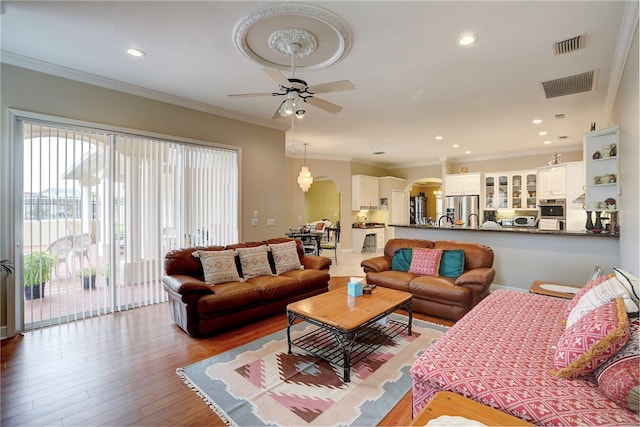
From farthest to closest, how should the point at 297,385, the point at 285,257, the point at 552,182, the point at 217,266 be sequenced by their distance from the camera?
the point at 552,182, the point at 285,257, the point at 217,266, the point at 297,385

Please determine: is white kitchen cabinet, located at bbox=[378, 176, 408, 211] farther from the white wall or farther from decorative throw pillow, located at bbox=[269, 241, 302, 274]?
the white wall

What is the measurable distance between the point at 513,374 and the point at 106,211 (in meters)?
4.39

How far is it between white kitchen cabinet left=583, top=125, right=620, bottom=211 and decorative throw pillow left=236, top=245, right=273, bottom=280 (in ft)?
13.6

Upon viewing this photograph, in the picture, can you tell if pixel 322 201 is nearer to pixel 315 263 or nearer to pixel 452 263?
pixel 315 263

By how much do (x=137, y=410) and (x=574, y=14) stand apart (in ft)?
14.5

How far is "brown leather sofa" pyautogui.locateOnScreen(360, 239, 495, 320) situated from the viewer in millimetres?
3457

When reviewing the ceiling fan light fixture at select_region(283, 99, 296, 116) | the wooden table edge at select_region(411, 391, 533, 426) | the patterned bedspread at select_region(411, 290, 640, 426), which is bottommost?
the wooden table edge at select_region(411, 391, 533, 426)

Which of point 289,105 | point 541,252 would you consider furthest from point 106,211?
point 541,252

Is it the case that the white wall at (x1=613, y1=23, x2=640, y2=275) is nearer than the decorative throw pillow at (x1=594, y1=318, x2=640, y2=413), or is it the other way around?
the decorative throw pillow at (x1=594, y1=318, x2=640, y2=413)

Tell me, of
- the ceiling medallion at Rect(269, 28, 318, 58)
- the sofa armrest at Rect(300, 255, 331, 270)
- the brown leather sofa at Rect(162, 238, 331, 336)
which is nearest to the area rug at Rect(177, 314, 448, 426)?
the brown leather sofa at Rect(162, 238, 331, 336)

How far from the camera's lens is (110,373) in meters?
2.39

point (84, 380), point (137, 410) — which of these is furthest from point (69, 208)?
point (137, 410)

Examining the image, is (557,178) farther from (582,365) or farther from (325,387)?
(325,387)

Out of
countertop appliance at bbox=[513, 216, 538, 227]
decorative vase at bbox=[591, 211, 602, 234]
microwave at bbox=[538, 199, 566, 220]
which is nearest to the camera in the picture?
decorative vase at bbox=[591, 211, 602, 234]
